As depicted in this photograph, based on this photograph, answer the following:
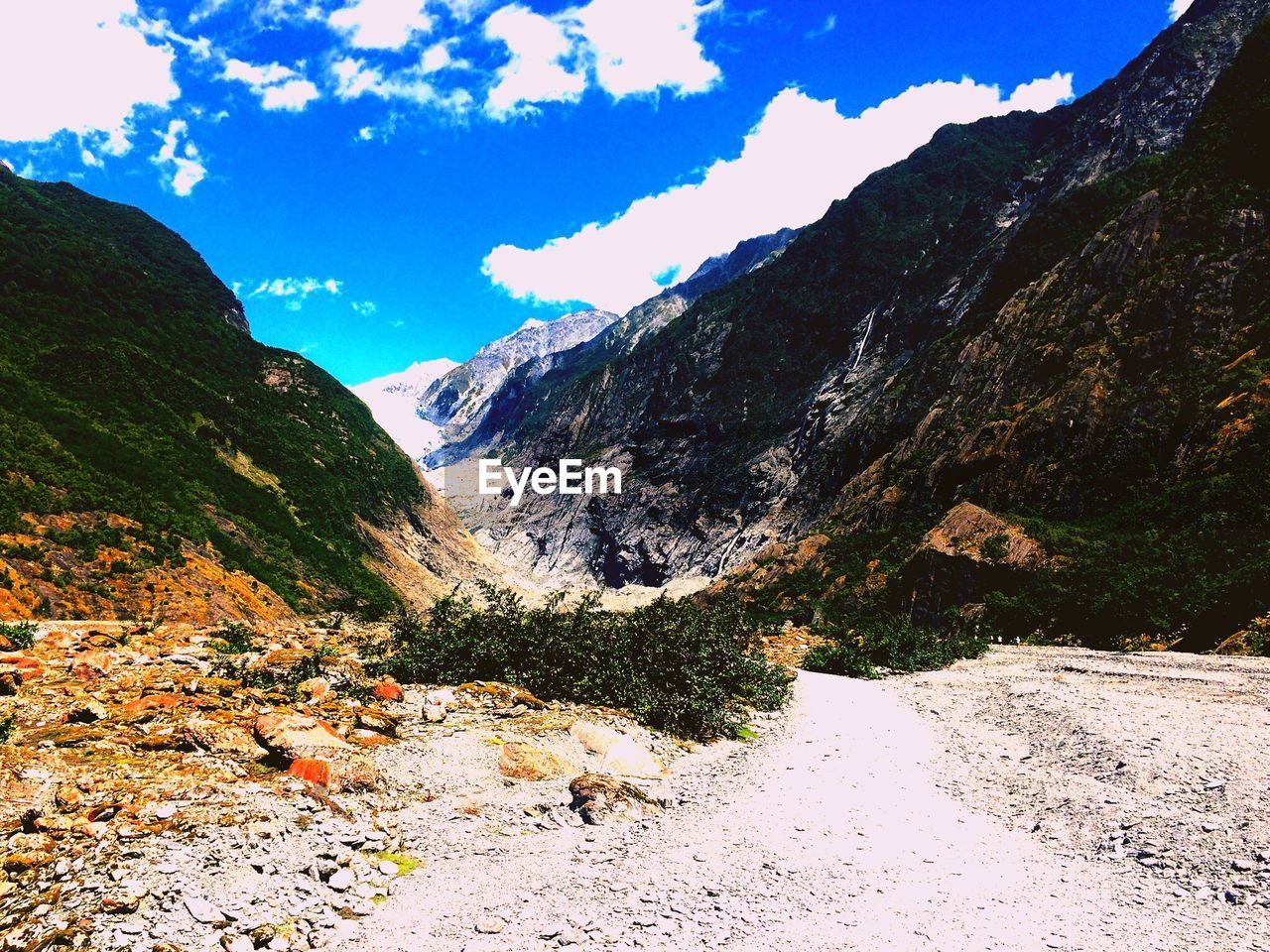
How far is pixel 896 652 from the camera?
2438 cm

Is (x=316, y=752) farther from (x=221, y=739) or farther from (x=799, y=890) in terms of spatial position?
(x=799, y=890)

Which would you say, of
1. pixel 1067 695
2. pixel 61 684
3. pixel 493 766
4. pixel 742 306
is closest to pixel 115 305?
pixel 61 684

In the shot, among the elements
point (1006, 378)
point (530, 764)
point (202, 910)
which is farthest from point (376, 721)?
point (1006, 378)

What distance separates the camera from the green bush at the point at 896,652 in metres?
23.3

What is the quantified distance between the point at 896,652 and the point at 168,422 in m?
51.3

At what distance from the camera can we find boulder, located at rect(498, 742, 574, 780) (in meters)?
9.41

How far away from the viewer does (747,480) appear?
323 ft

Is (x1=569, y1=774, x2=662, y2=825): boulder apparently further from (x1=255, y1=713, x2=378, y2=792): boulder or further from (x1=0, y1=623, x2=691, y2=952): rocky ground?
(x1=255, y1=713, x2=378, y2=792): boulder

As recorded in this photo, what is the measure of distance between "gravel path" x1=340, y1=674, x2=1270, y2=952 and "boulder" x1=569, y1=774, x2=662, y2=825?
0.98ft

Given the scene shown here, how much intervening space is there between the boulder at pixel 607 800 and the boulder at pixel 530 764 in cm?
61

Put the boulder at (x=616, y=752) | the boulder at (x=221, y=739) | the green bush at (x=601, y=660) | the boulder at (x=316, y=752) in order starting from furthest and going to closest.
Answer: the green bush at (x=601, y=660) < the boulder at (x=616, y=752) < the boulder at (x=221, y=739) < the boulder at (x=316, y=752)

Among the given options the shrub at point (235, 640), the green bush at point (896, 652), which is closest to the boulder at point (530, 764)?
the shrub at point (235, 640)

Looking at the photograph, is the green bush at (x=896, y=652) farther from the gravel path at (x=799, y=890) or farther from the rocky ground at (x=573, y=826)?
the gravel path at (x=799, y=890)

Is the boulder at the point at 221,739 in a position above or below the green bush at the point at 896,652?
above
